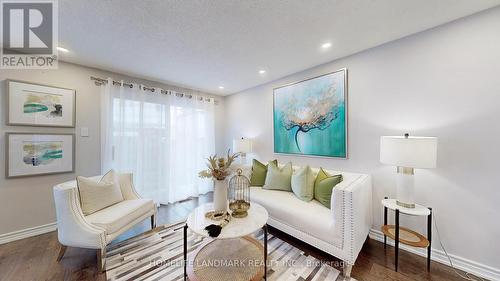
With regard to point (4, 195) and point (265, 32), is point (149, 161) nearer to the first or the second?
point (4, 195)

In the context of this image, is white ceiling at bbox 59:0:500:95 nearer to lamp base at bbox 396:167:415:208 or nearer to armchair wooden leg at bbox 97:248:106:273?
lamp base at bbox 396:167:415:208

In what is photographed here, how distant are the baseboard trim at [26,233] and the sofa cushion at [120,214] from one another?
1207mm

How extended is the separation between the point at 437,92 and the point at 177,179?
404 centimetres

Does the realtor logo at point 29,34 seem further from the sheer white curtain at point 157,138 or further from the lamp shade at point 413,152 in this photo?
the lamp shade at point 413,152

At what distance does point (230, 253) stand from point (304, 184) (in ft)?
3.88

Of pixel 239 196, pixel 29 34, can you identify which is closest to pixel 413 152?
pixel 239 196

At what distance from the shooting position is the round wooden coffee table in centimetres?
148

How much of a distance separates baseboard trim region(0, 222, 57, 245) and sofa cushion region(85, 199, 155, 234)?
1207mm

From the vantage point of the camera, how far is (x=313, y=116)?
8.93 feet

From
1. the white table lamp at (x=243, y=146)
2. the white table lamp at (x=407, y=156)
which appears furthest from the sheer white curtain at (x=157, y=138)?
the white table lamp at (x=407, y=156)

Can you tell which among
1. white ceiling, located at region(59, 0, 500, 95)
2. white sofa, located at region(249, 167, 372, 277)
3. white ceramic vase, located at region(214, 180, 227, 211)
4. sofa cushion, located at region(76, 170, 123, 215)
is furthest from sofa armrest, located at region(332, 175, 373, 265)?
sofa cushion, located at region(76, 170, 123, 215)

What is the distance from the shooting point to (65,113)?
2488 millimetres

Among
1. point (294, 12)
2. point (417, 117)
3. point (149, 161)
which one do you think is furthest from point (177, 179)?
point (417, 117)

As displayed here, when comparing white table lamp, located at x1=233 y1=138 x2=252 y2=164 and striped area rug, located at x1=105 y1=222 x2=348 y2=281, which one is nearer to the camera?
striped area rug, located at x1=105 y1=222 x2=348 y2=281
